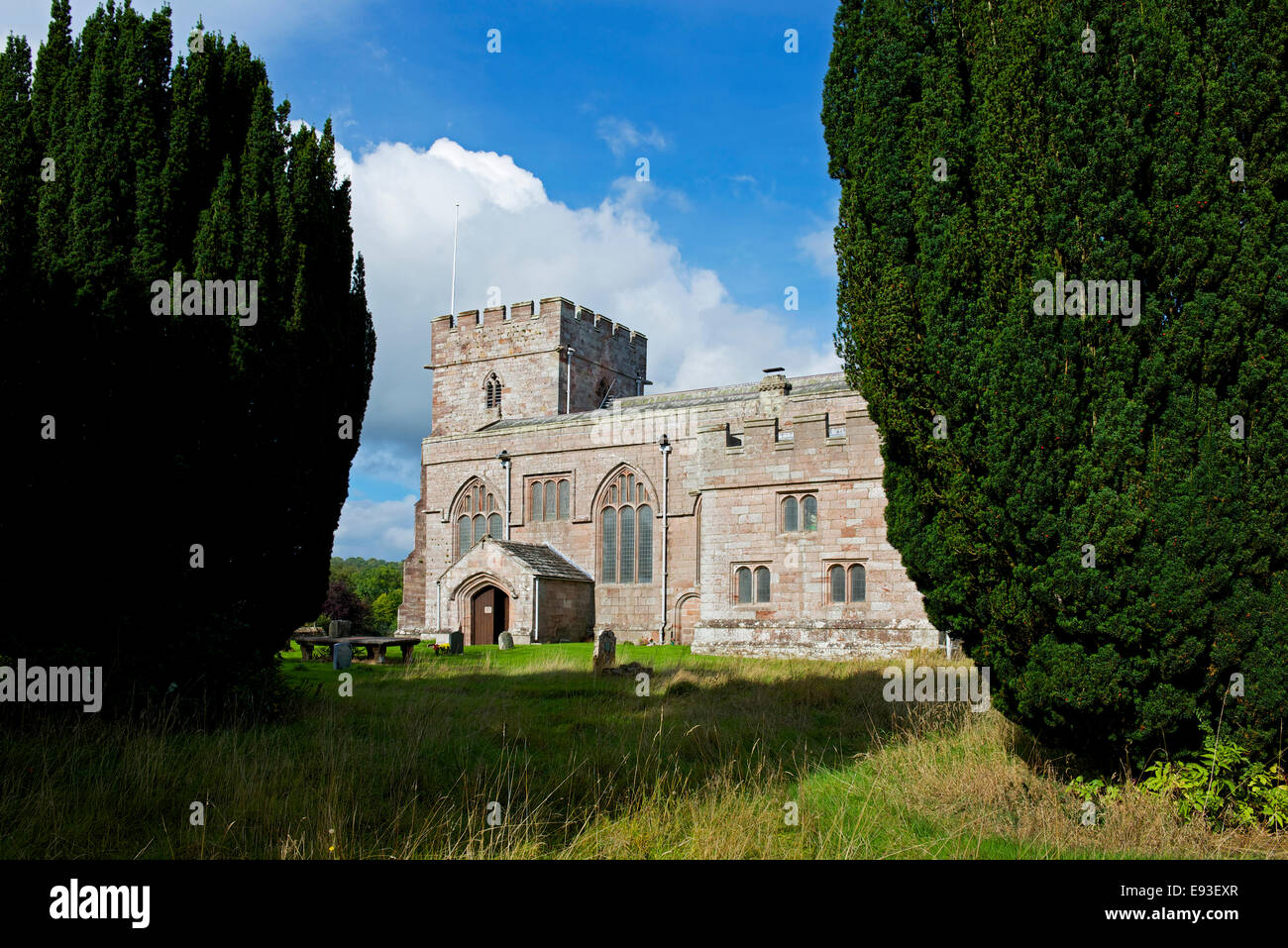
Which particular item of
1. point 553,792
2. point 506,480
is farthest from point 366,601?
point 553,792

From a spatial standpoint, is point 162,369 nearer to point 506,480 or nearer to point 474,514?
point 506,480

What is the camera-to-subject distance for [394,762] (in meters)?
6.91

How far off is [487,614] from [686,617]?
6.39m

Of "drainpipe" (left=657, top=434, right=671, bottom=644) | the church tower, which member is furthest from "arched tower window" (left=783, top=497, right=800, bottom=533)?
the church tower

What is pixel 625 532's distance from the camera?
32.4 m

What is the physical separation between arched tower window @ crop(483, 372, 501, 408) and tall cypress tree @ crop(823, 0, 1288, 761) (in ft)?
115

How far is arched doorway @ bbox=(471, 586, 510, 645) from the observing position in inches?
1185

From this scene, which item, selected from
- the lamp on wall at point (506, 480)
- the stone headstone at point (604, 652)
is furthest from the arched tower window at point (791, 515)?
the lamp on wall at point (506, 480)

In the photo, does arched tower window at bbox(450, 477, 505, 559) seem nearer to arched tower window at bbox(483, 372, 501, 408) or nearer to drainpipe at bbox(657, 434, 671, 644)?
arched tower window at bbox(483, 372, 501, 408)

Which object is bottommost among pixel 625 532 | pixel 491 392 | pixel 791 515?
pixel 625 532

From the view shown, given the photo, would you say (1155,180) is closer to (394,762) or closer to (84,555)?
(394,762)

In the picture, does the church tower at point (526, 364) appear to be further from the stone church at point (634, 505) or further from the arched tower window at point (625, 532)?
the arched tower window at point (625, 532)

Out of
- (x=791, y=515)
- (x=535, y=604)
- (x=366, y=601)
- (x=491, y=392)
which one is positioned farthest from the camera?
(x=366, y=601)
